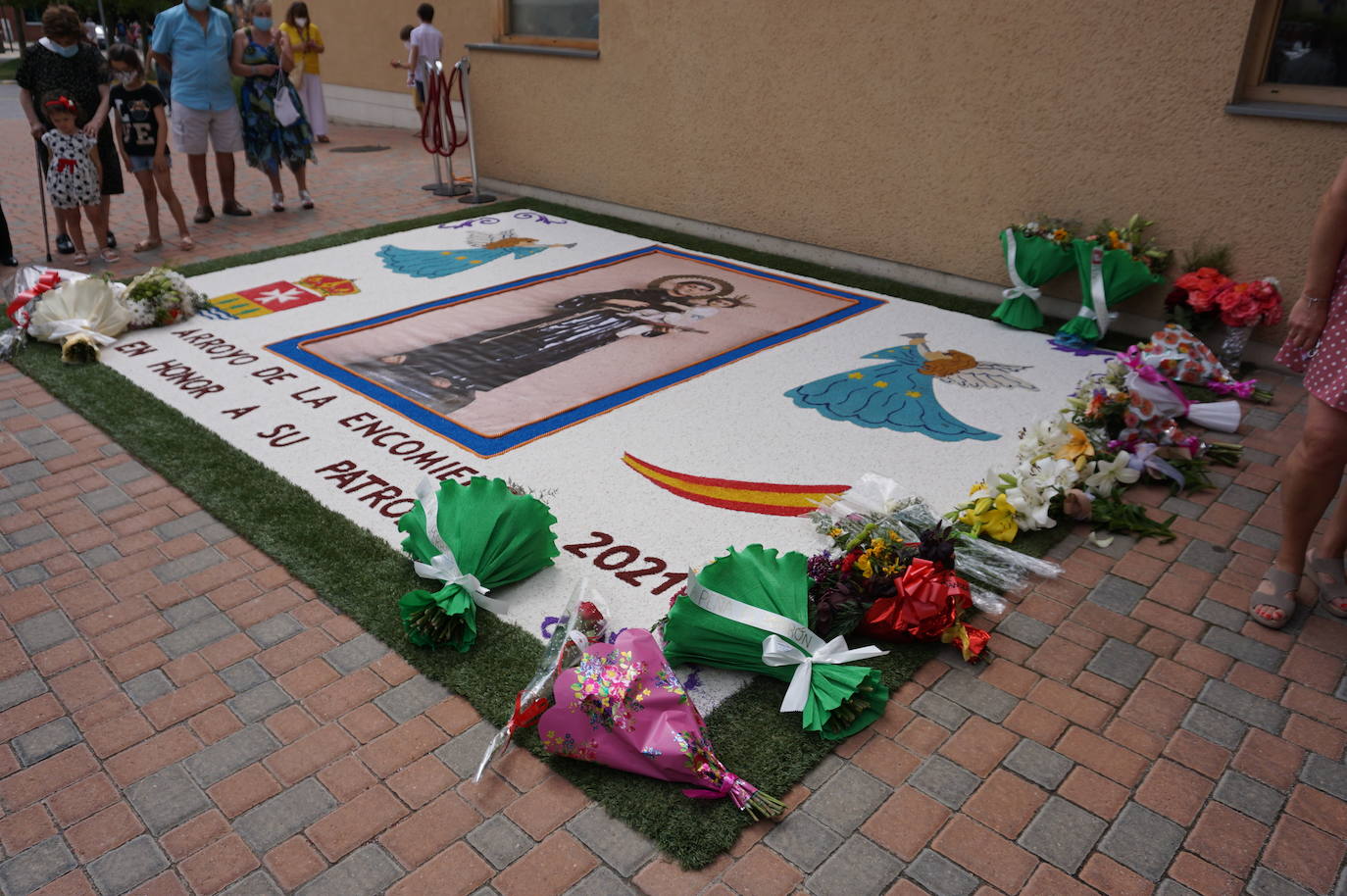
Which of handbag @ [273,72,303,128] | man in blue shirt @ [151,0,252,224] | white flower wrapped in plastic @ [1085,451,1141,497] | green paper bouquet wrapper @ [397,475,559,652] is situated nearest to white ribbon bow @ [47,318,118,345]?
man in blue shirt @ [151,0,252,224]

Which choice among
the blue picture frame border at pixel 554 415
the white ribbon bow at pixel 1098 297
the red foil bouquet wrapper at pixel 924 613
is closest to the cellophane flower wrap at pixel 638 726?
the red foil bouquet wrapper at pixel 924 613

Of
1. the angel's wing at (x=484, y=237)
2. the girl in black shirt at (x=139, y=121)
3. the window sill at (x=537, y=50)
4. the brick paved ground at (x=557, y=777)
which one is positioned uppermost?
the window sill at (x=537, y=50)

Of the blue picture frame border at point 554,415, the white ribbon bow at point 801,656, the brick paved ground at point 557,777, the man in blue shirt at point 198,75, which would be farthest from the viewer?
the man in blue shirt at point 198,75

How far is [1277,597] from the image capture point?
10.3 ft

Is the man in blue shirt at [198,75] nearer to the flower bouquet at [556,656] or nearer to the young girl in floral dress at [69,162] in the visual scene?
the young girl in floral dress at [69,162]

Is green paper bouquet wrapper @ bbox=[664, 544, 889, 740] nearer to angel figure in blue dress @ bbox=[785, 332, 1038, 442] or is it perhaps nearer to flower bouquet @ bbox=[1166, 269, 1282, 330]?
angel figure in blue dress @ bbox=[785, 332, 1038, 442]

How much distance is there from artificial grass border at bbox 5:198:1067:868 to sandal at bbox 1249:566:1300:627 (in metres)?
0.69

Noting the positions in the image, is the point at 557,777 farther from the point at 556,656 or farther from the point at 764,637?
the point at 764,637

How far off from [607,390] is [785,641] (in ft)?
7.63

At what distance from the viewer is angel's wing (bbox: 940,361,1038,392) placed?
16.3ft

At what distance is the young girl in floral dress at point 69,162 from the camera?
6098 mm

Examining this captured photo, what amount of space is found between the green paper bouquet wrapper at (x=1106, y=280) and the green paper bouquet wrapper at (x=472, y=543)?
3649 mm

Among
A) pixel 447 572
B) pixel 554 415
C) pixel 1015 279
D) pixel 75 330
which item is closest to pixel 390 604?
pixel 447 572

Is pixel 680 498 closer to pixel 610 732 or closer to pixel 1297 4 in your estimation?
pixel 610 732
